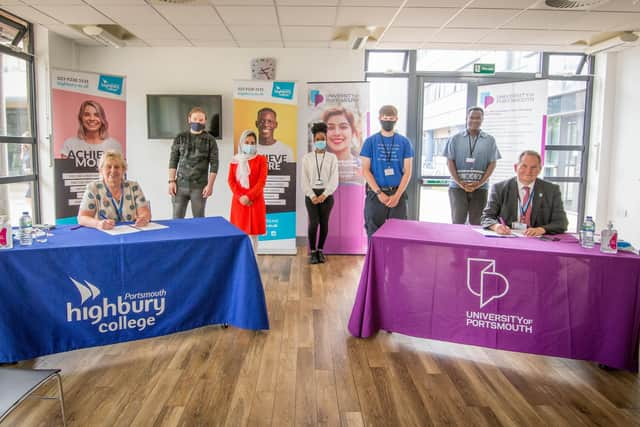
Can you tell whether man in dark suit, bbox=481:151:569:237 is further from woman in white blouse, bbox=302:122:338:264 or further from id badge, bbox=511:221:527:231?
woman in white blouse, bbox=302:122:338:264

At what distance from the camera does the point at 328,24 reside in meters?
4.95

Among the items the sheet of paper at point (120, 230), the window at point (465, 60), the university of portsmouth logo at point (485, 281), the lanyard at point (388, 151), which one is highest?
the window at point (465, 60)

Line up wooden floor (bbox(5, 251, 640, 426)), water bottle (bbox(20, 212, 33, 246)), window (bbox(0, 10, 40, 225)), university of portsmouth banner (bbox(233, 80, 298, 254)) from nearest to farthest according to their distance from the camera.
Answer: wooden floor (bbox(5, 251, 640, 426))
water bottle (bbox(20, 212, 33, 246))
window (bbox(0, 10, 40, 225))
university of portsmouth banner (bbox(233, 80, 298, 254))

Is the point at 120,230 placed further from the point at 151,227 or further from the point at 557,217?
the point at 557,217

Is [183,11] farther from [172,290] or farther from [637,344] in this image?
[637,344]

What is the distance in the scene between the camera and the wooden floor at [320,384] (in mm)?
2193

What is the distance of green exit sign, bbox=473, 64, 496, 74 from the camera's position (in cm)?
627

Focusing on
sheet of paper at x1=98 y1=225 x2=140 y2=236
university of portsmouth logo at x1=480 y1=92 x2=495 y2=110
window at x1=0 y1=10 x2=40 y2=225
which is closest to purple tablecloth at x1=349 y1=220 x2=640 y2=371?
sheet of paper at x1=98 y1=225 x2=140 y2=236

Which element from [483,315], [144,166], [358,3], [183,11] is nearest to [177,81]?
[144,166]

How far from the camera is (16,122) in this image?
523 centimetres

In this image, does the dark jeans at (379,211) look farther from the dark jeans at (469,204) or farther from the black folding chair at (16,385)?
the black folding chair at (16,385)

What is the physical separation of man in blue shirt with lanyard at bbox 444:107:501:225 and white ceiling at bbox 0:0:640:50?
1044 mm

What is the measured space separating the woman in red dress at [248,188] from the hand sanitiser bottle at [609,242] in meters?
2.95

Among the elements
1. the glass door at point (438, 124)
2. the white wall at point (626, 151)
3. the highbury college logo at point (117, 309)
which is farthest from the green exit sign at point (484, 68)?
the highbury college logo at point (117, 309)
